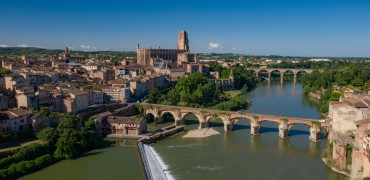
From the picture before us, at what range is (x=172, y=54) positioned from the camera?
266 feet

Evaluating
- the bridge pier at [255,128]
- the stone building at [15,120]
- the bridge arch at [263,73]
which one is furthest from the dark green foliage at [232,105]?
the bridge arch at [263,73]

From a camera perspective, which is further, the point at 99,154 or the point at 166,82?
the point at 166,82

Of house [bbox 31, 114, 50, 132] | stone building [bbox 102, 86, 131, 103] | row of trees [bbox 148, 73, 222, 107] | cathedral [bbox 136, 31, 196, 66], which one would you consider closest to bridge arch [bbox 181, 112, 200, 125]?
row of trees [bbox 148, 73, 222, 107]

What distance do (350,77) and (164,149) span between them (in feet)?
129

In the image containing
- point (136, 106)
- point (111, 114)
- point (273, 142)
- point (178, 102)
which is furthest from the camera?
point (178, 102)

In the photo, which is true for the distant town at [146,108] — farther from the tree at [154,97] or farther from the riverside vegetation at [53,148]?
the riverside vegetation at [53,148]

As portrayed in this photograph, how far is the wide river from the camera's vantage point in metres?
22.2

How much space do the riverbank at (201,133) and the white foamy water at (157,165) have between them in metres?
5.19

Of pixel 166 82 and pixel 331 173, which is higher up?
pixel 166 82

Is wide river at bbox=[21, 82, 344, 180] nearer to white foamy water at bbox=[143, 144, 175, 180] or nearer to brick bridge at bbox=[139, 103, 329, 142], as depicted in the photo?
white foamy water at bbox=[143, 144, 175, 180]

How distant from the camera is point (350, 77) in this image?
5484 cm

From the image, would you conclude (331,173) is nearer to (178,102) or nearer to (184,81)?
(178,102)

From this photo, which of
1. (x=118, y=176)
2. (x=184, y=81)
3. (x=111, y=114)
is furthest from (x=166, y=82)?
(x=118, y=176)

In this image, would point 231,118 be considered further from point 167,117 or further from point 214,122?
point 167,117
